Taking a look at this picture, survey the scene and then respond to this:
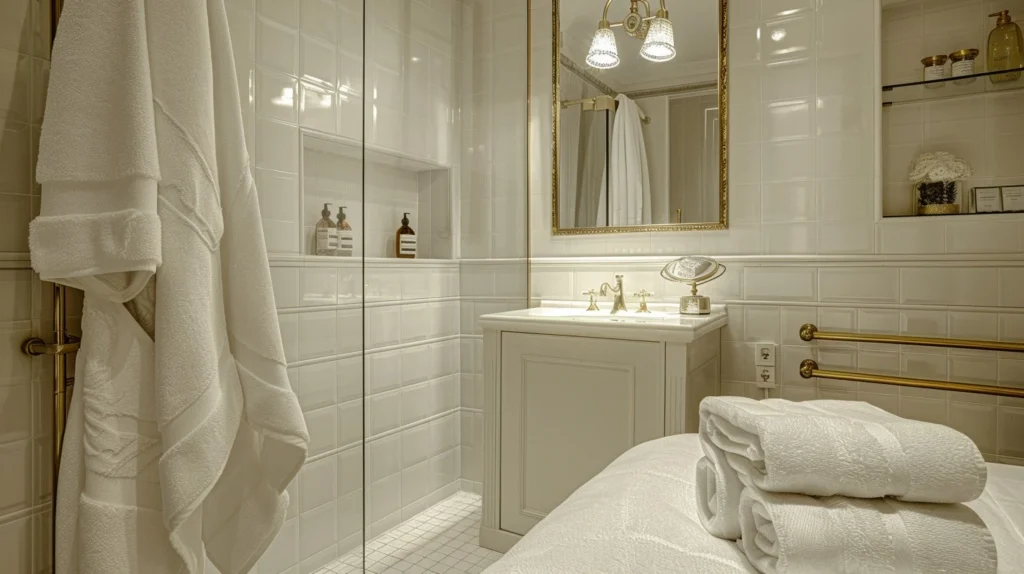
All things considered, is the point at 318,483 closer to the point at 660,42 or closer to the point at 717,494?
the point at 717,494

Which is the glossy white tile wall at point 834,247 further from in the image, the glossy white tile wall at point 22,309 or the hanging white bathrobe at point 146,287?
the glossy white tile wall at point 22,309

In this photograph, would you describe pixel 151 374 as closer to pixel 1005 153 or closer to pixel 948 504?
pixel 948 504

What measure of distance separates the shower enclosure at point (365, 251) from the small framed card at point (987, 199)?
1584 millimetres

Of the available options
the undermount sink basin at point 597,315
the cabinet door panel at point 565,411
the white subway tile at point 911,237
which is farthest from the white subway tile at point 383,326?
the white subway tile at point 911,237

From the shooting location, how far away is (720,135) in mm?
2076

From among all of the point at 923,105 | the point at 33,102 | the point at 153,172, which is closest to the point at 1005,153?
the point at 923,105

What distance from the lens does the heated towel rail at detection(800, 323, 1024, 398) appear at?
1623 mm

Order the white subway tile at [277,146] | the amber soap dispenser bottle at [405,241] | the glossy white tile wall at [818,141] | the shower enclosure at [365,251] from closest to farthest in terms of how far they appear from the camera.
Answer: the shower enclosure at [365,251], the white subway tile at [277,146], the glossy white tile wall at [818,141], the amber soap dispenser bottle at [405,241]

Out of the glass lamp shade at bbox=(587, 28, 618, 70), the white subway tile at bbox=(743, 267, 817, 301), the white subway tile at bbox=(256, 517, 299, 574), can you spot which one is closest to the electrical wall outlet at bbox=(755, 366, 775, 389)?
the white subway tile at bbox=(743, 267, 817, 301)

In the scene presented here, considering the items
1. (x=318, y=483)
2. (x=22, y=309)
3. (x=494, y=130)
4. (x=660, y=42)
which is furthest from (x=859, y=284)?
(x=22, y=309)

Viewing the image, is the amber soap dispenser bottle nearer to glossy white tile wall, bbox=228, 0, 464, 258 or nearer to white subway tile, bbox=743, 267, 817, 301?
glossy white tile wall, bbox=228, 0, 464, 258

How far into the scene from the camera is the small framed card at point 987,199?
1.67m

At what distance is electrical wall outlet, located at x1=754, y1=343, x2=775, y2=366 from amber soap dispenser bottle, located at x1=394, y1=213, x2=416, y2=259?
4.22ft

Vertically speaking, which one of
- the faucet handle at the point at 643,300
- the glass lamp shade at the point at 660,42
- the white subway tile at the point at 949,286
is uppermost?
the glass lamp shade at the point at 660,42
